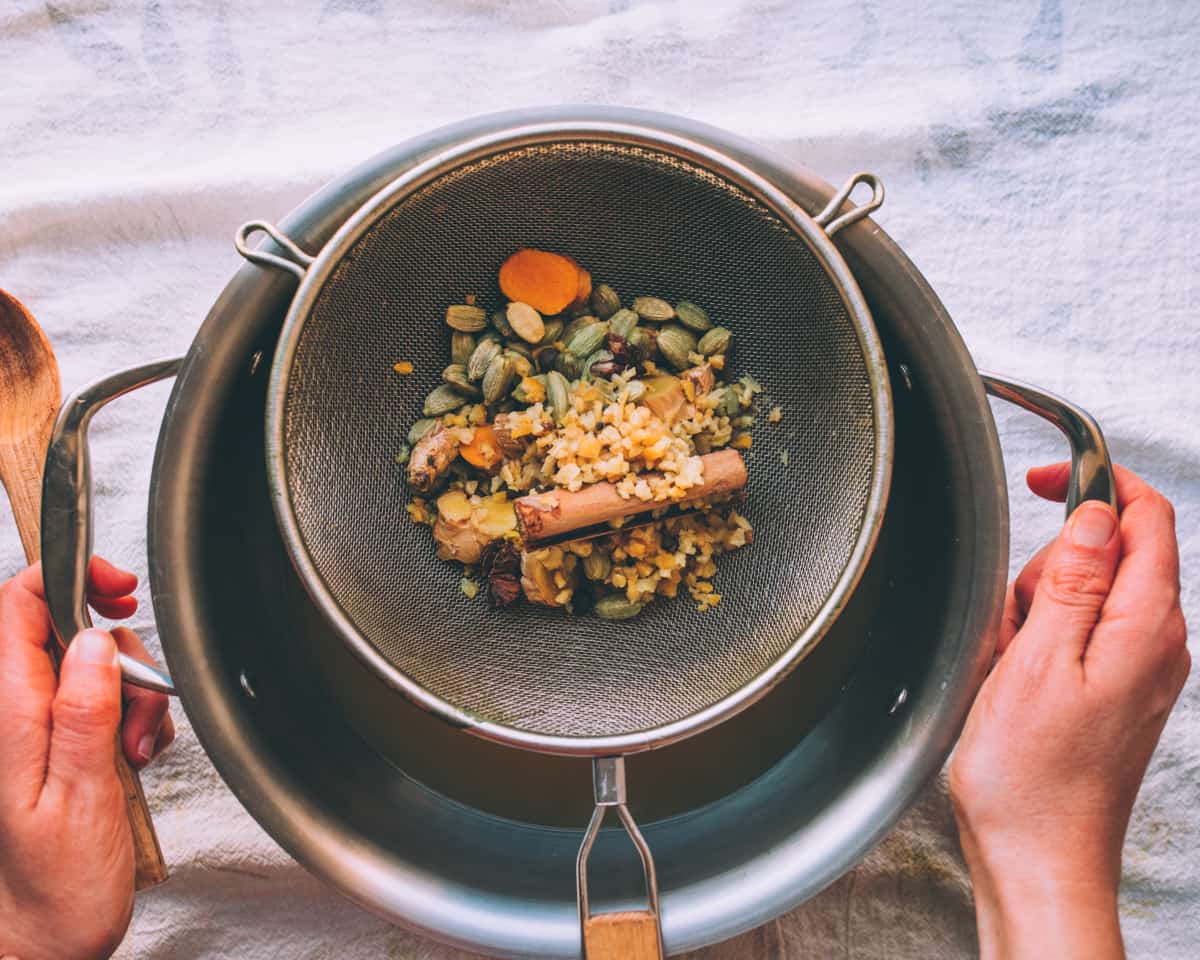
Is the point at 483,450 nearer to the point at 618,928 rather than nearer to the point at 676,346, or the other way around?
the point at 676,346

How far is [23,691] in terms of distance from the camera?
0.81 metres

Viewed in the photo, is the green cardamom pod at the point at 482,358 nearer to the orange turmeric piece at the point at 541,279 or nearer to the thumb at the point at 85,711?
the orange turmeric piece at the point at 541,279

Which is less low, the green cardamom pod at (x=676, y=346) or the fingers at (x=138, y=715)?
the green cardamom pod at (x=676, y=346)

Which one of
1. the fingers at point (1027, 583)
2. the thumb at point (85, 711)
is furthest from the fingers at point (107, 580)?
the fingers at point (1027, 583)

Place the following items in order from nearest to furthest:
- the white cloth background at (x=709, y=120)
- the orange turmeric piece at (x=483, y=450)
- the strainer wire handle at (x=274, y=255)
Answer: the strainer wire handle at (x=274, y=255), the orange turmeric piece at (x=483, y=450), the white cloth background at (x=709, y=120)

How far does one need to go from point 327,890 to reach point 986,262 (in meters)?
0.92

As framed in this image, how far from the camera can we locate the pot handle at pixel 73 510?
752 millimetres

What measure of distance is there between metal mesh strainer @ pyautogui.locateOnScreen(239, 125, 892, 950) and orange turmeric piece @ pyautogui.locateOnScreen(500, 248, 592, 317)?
19 millimetres

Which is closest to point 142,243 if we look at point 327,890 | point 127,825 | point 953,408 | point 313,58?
point 313,58

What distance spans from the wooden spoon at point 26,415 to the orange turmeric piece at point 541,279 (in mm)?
432

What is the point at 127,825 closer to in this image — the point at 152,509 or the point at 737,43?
the point at 152,509

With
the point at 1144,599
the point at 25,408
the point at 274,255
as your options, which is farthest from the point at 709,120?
the point at 25,408

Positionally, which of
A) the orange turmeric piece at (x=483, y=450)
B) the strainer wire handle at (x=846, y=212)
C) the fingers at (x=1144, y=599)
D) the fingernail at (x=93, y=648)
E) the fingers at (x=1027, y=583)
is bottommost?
the fingernail at (x=93, y=648)

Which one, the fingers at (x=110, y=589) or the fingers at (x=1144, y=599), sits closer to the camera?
the fingers at (x=1144, y=599)
